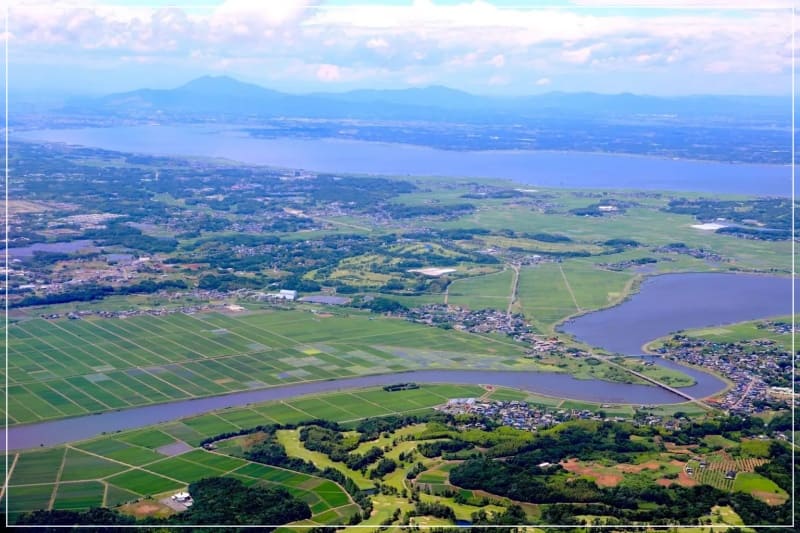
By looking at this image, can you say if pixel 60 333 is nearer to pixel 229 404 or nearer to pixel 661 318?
pixel 229 404

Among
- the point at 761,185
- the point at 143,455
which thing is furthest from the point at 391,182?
the point at 143,455

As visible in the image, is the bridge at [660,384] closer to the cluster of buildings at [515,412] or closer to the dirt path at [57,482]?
the cluster of buildings at [515,412]

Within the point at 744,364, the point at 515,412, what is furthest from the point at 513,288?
the point at 515,412

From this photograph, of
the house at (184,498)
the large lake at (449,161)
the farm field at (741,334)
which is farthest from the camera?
the large lake at (449,161)

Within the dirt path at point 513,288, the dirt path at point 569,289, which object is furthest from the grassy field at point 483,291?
the dirt path at point 569,289

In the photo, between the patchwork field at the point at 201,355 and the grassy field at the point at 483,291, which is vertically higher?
the grassy field at the point at 483,291

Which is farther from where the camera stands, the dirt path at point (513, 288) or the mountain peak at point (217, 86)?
the mountain peak at point (217, 86)

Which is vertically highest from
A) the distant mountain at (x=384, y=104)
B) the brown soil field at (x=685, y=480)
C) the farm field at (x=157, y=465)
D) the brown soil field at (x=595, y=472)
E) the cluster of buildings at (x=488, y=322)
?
the distant mountain at (x=384, y=104)
